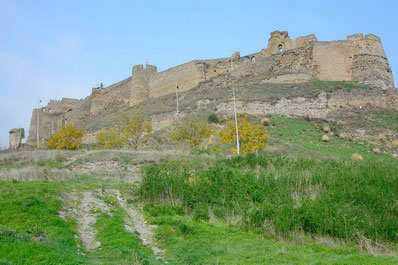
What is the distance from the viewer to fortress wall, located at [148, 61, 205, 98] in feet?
125

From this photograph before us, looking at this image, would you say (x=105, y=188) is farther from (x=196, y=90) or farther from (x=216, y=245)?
(x=196, y=90)

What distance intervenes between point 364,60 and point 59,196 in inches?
1067

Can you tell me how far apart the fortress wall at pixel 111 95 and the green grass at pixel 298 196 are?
35901mm

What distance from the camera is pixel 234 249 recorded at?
6812 mm

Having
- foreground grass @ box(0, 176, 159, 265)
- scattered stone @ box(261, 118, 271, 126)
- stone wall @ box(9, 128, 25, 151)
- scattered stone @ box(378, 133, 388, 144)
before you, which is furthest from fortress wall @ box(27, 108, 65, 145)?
foreground grass @ box(0, 176, 159, 265)

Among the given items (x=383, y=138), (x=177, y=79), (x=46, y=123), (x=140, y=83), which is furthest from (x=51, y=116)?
(x=383, y=138)

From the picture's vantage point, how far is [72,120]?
48.4 m

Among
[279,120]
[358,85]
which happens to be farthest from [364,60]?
[279,120]

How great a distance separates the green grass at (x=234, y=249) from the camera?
588cm

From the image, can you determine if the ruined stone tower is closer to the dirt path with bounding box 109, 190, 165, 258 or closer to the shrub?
the shrub

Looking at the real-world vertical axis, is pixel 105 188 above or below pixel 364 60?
below

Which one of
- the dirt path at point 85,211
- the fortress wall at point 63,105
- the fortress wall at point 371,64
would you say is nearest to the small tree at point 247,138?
the dirt path at point 85,211

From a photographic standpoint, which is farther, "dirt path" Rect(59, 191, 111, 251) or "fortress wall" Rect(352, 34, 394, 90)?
"fortress wall" Rect(352, 34, 394, 90)

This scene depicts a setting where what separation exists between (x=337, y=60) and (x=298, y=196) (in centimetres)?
2355
